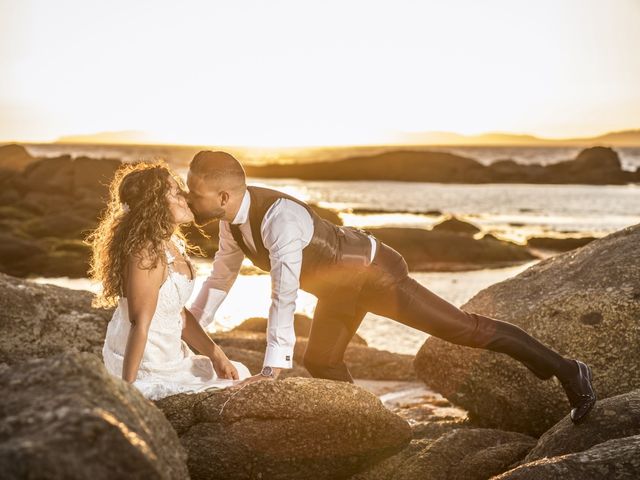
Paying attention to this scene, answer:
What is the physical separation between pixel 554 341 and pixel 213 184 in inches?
138

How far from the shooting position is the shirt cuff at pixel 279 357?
520 centimetres

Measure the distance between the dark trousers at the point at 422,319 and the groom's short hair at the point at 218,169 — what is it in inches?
46.8

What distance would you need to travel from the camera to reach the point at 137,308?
498cm

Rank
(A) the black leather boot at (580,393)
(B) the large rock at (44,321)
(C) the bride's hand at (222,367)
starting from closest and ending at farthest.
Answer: (A) the black leather boot at (580,393) < (C) the bride's hand at (222,367) < (B) the large rock at (44,321)

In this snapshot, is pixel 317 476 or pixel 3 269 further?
pixel 3 269

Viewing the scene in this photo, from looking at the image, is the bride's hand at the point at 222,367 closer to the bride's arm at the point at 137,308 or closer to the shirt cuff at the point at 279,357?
the shirt cuff at the point at 279,357

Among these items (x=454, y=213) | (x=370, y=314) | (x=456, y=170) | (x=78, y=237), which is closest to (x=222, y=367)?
(x=370, y=314)

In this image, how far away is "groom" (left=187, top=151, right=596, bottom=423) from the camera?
17.1 ft

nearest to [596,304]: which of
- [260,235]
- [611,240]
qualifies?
[611,240]

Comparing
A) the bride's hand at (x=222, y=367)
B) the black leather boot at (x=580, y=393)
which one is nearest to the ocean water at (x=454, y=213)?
the bride's hand at (x=222, y=367)

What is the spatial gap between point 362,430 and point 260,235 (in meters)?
1.52

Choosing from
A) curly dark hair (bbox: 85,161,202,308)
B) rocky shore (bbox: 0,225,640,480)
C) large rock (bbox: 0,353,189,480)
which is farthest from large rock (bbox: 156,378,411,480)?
large rock (bbox: 0,353,189,480)

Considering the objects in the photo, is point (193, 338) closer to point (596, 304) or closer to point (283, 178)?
point (596, 304)

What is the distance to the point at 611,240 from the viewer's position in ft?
25.7
